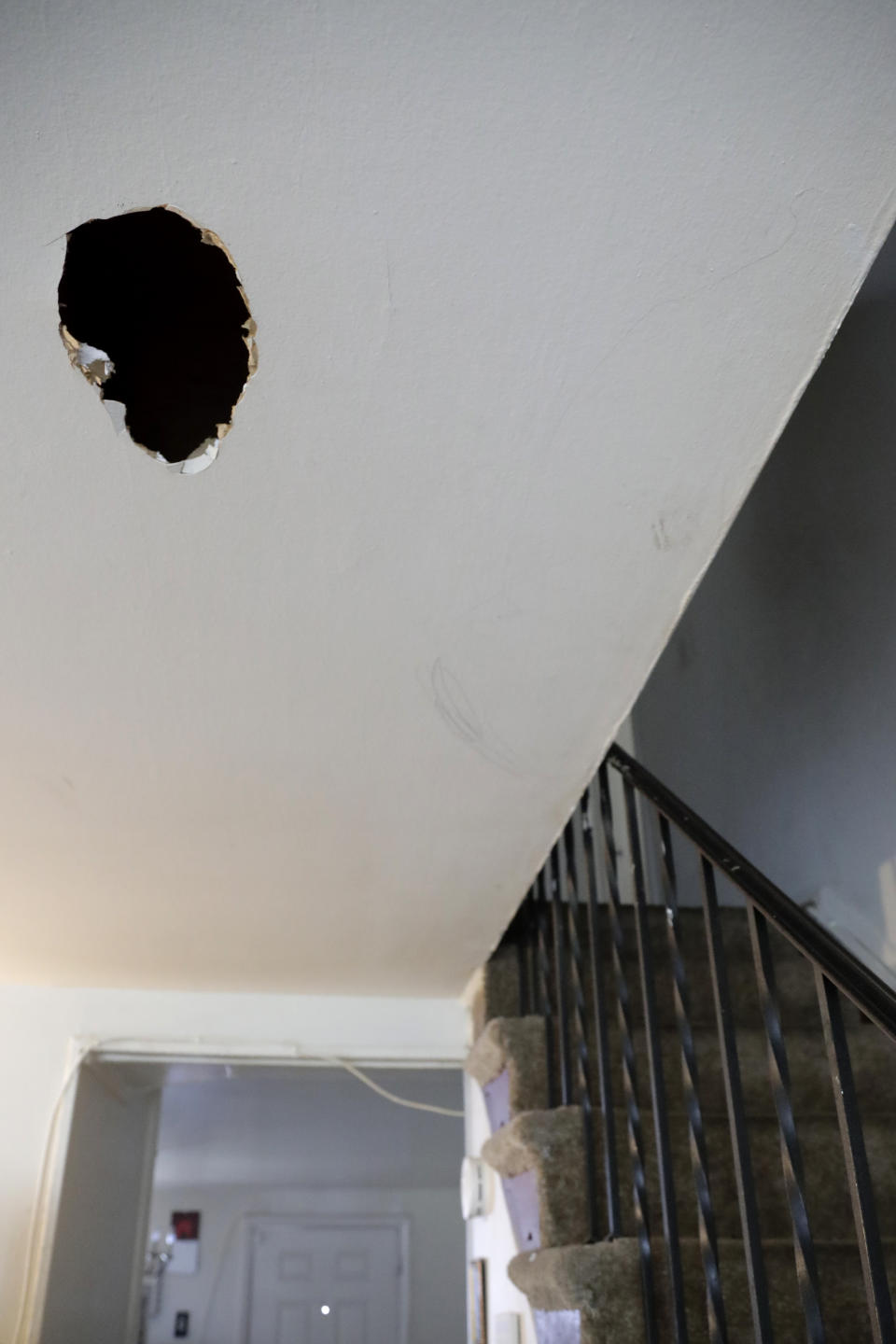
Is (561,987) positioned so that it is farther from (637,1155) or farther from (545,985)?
(637,1155)

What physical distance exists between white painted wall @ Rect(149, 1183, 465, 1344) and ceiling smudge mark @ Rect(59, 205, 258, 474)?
22.2 feet

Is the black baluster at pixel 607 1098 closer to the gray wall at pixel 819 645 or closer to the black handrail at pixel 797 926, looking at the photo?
the black handrail at pixel 797 926

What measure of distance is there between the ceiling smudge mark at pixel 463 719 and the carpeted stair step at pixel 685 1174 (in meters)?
0.75

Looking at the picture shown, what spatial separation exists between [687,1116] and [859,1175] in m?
0.84

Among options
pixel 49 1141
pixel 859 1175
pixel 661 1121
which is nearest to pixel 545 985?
pixel 661 1121

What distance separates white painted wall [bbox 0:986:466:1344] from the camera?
2674 millimetres

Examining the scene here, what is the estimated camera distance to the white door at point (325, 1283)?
6.45m

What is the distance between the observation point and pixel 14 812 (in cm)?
178

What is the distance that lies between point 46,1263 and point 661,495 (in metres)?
2.43

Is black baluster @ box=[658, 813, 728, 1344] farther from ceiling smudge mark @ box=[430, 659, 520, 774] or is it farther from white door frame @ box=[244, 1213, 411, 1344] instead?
white door frame @ box=[244, 1213, 411, 1344]

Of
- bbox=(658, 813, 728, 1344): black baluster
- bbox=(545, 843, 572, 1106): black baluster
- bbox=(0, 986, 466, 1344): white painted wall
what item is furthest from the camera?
bbox=(0, 986, 466, 1344): white painted wall

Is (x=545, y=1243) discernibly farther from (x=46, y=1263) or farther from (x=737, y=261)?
(x=737, y=261)

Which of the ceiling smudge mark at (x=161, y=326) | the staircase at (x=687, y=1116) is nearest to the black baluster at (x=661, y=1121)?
the staircase at (x=687, y=1116)

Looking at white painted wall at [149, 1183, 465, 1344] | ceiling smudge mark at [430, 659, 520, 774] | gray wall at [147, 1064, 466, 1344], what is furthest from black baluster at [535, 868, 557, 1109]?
white painted wall at [149, 1183, 465, 1344]
